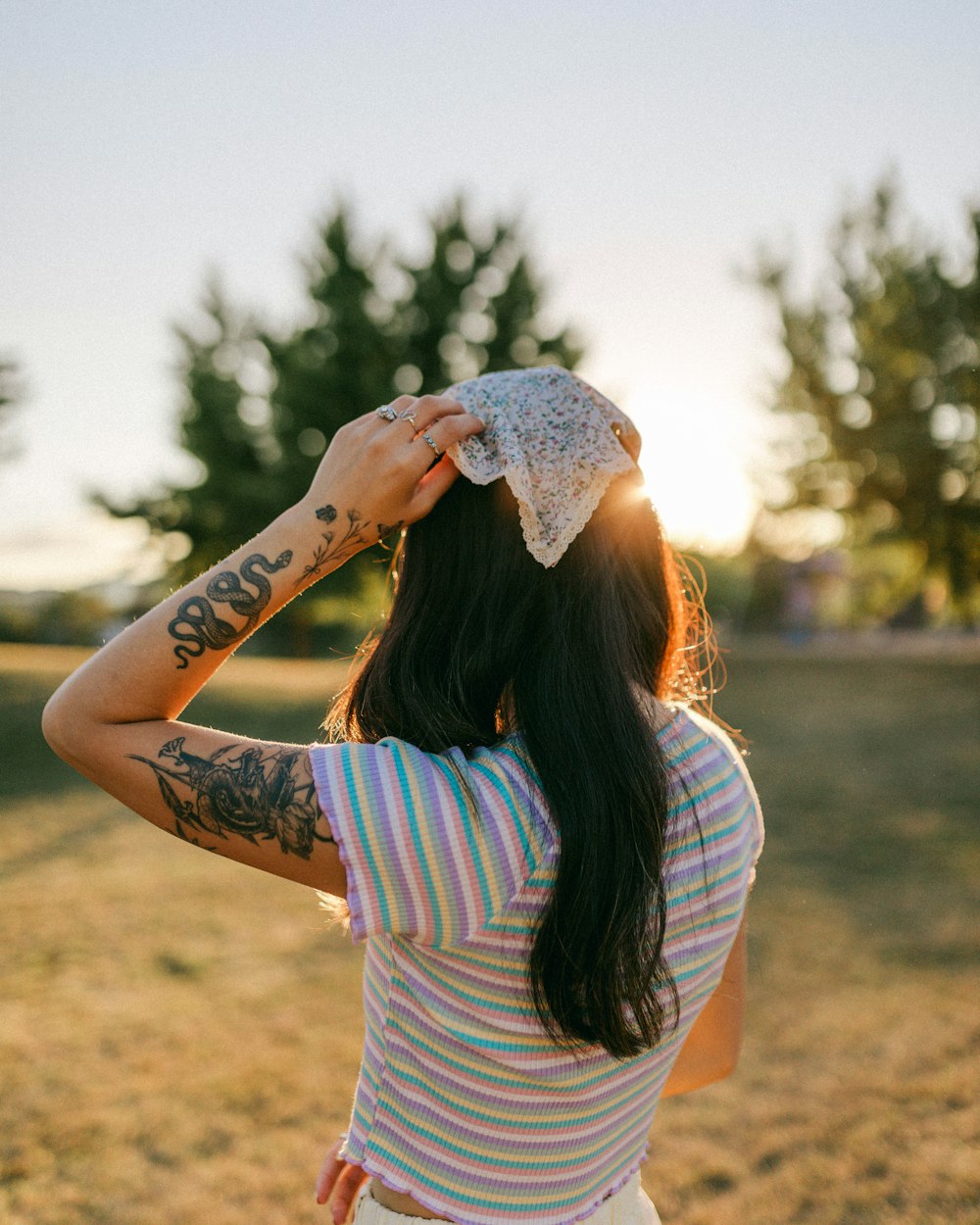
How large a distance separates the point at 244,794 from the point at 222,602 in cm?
26

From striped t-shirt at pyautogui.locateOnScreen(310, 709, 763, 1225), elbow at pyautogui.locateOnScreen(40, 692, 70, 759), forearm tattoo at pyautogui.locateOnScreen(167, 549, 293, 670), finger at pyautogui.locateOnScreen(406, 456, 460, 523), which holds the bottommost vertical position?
striped t-shirt at pyautogui.locateOnScreen(310, 709, 763, 1225)

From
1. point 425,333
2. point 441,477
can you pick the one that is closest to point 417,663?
point 441,477

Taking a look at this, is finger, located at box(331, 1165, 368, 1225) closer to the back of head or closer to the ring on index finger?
the back of head

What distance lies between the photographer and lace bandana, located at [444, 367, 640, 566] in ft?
4.12

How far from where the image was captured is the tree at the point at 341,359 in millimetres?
18031

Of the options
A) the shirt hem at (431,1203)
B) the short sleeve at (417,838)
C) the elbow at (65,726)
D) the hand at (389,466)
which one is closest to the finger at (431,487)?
the hand at (389,466)

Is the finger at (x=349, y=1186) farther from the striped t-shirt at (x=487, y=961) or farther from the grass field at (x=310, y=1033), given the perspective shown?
the grass field at (x=310, y=1033)

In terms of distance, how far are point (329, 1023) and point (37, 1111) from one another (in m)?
1.50

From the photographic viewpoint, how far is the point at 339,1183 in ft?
4.87

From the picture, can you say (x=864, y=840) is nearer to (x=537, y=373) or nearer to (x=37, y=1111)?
(x=37, y=1111)

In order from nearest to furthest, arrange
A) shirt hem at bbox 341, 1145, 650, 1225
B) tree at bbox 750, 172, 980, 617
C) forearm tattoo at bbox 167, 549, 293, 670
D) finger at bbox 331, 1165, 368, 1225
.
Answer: forearm tattoo at bbox 167, 549, 293, 670, shirt hem at bbox 341, 1145, 650, 1225, finger at bbox 331, 1165, 368, 1225, tree at bbox 750, 172, 980, 617

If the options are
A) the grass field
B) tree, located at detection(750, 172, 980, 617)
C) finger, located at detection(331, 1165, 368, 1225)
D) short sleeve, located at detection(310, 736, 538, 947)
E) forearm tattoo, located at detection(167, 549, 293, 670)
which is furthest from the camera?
tree, located at detection(750, 172, 980, 617)

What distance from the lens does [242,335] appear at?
2191 cm

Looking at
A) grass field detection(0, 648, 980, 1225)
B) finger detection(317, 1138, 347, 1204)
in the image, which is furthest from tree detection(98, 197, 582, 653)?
finger detection(317, 1138, 347, 1204)
